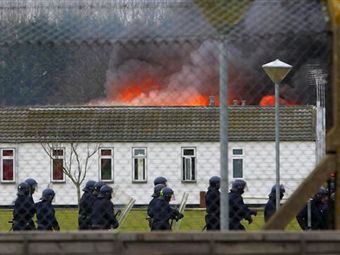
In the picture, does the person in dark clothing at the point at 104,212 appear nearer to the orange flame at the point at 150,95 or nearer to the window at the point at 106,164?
the window at the point at 106,164

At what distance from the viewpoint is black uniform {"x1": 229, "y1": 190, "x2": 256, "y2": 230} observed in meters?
6.62

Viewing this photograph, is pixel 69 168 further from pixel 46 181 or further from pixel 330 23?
pixel 330 23

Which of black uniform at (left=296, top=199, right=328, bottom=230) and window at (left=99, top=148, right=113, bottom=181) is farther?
window at (left=99, top=148, right=113, bottom=181)

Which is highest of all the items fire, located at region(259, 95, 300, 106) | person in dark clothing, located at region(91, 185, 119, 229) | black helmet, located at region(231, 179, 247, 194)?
fire, located at region(259, 95, 300, 106)

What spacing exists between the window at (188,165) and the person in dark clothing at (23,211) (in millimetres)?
1192

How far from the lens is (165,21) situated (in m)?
6.42

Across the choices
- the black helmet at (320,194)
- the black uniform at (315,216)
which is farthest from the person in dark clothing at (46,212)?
the black helmet at (320,194)

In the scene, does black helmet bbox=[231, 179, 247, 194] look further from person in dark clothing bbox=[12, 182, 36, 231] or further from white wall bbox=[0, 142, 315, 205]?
person in dark clothing bbox=[12, 182, 36, 231]

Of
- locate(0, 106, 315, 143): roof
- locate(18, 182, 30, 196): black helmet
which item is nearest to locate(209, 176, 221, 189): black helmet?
locate(0, 106, 315, 143): roof

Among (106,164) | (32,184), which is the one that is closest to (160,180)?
(106,164)

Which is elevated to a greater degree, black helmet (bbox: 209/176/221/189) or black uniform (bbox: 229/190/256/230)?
black helmet (bbox: 209/176/221/189)

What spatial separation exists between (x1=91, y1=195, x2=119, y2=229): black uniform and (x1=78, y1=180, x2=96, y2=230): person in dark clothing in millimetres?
40

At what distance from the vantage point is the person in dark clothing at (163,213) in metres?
7.42

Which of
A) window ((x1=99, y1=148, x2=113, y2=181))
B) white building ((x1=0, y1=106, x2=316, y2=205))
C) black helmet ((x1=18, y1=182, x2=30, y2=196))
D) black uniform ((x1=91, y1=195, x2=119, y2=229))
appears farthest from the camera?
window ((x1=99, y1=148, x2=113, y2=181))
